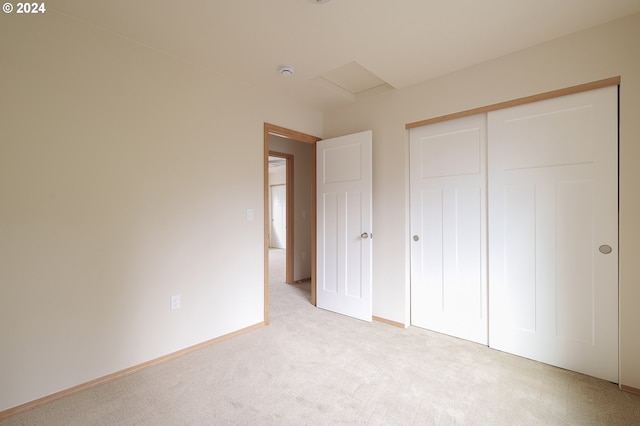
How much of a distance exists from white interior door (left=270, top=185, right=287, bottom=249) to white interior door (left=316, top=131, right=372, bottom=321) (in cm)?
577

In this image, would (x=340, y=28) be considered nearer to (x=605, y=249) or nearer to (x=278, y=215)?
(x=605, y=249)

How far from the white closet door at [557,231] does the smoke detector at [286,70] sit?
1.78m

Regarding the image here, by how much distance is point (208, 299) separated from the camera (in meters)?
2.59

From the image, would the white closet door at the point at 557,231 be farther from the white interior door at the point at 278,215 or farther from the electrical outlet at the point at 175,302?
the white interior door at the point at 278,215

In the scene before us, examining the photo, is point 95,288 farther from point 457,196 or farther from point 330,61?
point 457,196

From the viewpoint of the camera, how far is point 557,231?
2.18m

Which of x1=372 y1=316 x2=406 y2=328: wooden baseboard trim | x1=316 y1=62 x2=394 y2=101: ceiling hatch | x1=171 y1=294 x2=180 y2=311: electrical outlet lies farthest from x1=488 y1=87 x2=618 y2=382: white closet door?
x1=171 y1=294 x2=180 y2=311: electrical outlet

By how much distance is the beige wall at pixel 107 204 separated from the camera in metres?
1.72

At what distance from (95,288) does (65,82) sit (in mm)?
1375

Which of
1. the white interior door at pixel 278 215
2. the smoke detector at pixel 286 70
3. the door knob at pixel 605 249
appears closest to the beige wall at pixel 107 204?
the smoke detector at pixel 286 70

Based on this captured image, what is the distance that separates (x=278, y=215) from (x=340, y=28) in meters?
7.71

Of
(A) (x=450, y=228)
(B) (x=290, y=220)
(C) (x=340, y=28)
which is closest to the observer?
(C) (x=340, y=28)


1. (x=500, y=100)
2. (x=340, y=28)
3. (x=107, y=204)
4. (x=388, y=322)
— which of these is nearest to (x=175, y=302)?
(x=107, y=204)

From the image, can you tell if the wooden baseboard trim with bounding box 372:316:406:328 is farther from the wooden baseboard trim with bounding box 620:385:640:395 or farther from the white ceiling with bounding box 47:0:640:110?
the white ceiling with bounding box 47:0:640:110
